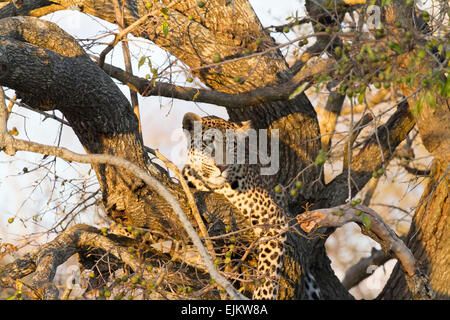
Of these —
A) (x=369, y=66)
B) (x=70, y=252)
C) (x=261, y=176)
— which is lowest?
(x=70, y=252)

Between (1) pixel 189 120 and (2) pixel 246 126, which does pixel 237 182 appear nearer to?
(2) pixel 246 126

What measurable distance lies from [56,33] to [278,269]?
111 inches

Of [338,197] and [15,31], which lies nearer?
[15,31]

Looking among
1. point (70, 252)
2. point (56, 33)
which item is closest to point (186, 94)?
point (56, 33)

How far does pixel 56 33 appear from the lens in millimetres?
5480

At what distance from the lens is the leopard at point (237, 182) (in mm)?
5801

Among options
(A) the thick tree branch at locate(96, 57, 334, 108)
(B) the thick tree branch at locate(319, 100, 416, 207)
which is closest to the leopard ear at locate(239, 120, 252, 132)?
(A) the thick tree branch at locate(96, 57, 334, 108)

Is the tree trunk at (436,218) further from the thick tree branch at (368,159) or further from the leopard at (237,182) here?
the leopard at (237,182)

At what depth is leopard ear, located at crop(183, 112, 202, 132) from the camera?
20.4 ft

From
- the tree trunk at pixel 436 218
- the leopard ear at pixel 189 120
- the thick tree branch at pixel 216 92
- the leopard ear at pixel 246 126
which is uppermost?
the thick tree branch at pixel 216 92

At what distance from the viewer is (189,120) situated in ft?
20.6

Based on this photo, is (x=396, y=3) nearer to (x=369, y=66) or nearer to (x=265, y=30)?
(x=265, y=30)

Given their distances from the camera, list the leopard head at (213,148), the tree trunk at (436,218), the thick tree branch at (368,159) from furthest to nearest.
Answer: the thick tree branch at (368,159)
the tree trunk at (436,218)
the leopard head at (213,148)

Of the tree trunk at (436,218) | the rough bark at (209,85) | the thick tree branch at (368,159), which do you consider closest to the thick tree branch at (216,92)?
the rough bark at (209,85)
